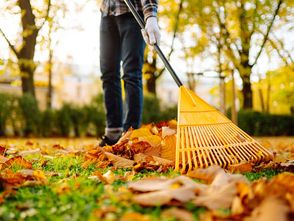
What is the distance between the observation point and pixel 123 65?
3422 mm

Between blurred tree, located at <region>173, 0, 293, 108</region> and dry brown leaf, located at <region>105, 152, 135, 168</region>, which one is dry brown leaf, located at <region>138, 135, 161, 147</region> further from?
blurred tree, located at <region>173, 0, 293, 108</region>

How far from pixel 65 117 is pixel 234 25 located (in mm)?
5457

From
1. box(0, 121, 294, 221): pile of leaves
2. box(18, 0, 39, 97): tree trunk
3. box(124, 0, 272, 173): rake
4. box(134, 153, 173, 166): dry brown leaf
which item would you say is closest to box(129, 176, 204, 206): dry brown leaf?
box(0, 121, 294, 221): pile of leaves

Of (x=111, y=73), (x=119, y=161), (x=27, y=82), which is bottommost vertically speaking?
(x=119, y=161)

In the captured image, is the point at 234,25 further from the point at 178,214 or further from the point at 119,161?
the point at 178,214

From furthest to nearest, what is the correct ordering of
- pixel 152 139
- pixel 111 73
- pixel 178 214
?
pixel 111 73, pixel 152 139, pixel 178 214

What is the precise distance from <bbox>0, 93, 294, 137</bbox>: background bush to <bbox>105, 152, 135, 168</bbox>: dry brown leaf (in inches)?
349

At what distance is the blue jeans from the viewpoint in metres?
3.33

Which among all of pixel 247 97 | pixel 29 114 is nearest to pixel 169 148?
pixel 29 114

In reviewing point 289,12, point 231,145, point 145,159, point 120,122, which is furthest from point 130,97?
point 289,12

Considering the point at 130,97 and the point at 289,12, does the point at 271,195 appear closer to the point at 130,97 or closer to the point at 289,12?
the point at 130,97

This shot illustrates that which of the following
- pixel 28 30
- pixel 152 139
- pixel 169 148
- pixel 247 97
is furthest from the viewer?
pixel 247 97

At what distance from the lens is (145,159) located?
8.17 feet

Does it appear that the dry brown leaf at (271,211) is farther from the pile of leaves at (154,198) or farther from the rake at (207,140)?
the rake at (207,140)
